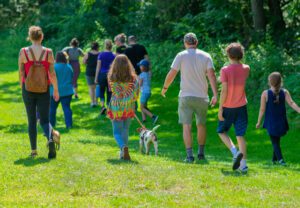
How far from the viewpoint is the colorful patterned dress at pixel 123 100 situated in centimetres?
1100

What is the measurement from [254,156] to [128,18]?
2163 centimetres

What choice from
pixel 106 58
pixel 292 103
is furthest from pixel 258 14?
pixel 292 103

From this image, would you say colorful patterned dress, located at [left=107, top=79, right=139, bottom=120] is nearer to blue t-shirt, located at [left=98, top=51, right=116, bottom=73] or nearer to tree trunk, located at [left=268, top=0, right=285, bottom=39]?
blue t-shirt, located at [left=98, top=51, right=116, bottom=73]

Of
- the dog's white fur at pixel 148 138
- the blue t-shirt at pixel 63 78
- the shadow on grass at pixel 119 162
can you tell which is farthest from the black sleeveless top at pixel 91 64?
the shadow on grass at pixel 119 162

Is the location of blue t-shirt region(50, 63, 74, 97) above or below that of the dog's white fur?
above

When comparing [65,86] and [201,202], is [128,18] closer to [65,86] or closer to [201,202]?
[65,86]

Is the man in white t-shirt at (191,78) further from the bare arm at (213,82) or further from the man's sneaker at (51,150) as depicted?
the man's sneaker at (51,150)

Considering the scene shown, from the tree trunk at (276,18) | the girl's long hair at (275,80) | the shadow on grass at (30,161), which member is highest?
the tree trunk at (276,18)

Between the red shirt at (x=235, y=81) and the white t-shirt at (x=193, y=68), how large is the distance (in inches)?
39.8

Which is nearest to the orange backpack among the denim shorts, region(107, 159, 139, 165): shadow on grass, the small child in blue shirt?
region(107, 159, 139, 165): shadow on grass

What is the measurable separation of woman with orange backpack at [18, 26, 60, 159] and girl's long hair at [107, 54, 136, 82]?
0.90 m

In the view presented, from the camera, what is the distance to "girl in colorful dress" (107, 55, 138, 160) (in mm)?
10867

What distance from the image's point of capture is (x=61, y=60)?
647 inches

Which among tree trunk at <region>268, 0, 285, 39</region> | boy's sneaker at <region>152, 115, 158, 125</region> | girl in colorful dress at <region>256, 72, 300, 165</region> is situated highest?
tree trunk at <region>268, 0, 285, 39</region>
